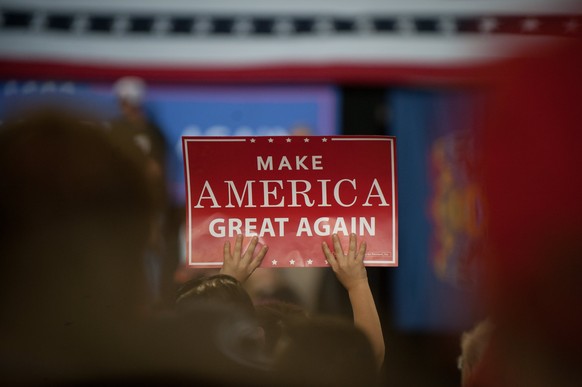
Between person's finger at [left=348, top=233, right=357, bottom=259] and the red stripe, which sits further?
the red stripe

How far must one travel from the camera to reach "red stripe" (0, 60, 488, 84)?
2205 mm

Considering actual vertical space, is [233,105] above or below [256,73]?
below

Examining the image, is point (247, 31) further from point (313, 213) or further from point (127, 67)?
point (313, 213)

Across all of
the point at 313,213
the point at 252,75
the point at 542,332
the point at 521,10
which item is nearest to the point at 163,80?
the point at 252,75

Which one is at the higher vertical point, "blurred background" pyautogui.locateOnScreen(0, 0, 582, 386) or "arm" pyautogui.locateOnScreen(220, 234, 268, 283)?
"blurred background" pyautogui.locateOnScreen(0, 0, 582, 386)

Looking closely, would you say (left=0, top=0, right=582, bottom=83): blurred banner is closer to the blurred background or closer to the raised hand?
the blurred background

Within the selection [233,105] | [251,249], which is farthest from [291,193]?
[233,105]

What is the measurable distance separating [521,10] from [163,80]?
48.5 inches

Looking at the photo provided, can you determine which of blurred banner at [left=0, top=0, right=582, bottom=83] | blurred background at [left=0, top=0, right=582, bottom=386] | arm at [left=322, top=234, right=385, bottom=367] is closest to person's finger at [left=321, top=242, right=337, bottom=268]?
arm at [left=322, top=234, right=385, bottom=367]

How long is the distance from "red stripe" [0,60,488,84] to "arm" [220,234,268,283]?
1.68 metres

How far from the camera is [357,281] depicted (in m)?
0.63

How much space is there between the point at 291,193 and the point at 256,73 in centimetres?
171

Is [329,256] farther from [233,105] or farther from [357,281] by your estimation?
[233,105]

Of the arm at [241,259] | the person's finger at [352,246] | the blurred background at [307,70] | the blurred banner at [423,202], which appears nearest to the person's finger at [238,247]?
the arm at [241,259]
